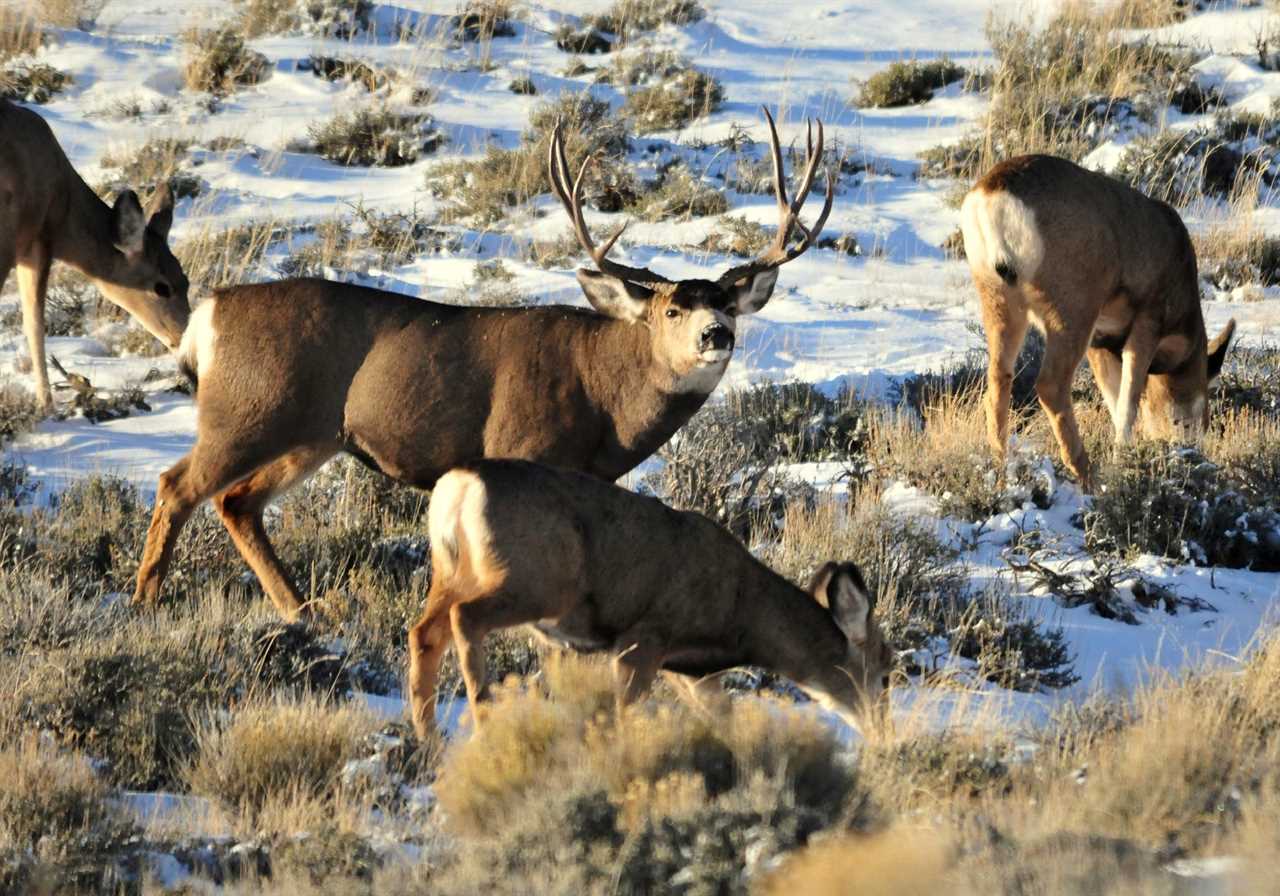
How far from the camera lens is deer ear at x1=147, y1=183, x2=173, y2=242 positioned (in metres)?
13.9

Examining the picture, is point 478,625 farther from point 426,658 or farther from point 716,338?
point 716,338

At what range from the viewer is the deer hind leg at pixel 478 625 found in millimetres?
7176

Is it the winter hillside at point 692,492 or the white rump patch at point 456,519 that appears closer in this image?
the winter hillside at point 692,492

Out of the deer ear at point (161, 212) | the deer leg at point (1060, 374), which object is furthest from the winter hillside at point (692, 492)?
the deer ear at point (161, 212)

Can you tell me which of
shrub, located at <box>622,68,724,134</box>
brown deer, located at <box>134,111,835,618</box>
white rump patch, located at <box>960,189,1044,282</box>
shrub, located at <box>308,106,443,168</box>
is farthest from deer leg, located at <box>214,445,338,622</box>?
shrub, located at <box>622,68,724,134</box>

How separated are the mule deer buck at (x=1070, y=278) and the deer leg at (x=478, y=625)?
17.7 ft

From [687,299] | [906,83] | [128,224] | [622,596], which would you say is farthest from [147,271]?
[906,83]

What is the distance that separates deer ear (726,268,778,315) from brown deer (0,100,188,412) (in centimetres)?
569

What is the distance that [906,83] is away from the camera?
20.1 metres

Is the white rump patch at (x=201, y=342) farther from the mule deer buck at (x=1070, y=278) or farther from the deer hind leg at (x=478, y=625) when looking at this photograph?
the mule deer buck at (x=1070, y=278)

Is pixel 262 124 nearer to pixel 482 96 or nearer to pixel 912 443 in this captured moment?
pixel 482 96

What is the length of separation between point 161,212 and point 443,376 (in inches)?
218

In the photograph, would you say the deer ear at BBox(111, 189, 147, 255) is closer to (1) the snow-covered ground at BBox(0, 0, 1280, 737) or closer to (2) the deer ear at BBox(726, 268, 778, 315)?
(1) the snow-covered ground at BBox(0, 0, 1280, 737)

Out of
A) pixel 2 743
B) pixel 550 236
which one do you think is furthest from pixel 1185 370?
pixel 2 743
